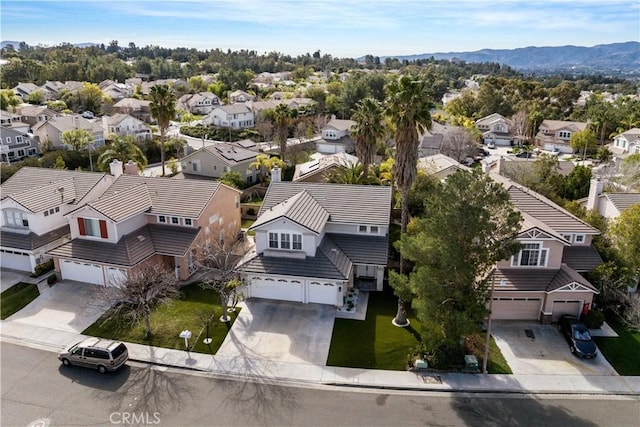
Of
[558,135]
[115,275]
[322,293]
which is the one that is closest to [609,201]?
[322,293]

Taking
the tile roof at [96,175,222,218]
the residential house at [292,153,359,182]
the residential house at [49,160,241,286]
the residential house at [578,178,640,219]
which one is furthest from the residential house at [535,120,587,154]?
the tile roof at [96,175,222,218]

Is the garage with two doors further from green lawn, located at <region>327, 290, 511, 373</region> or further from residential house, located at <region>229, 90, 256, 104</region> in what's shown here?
residential house, located at <region>229, 90, 256, 104</region>

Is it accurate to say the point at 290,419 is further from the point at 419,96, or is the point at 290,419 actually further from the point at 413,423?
the point at 419,96

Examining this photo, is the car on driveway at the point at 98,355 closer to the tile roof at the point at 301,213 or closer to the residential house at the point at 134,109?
the tile roof at the point at 301,213

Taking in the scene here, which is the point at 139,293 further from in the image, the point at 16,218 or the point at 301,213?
the point at 16,218

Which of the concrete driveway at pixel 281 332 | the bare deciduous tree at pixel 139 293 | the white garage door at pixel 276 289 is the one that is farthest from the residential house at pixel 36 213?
the concrete driveway at pixel 281 332

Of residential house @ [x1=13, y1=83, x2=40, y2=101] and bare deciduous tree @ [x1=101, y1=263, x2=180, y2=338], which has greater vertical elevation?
residential house @ [x1=13, y1=83, x2=40, y2=101]
